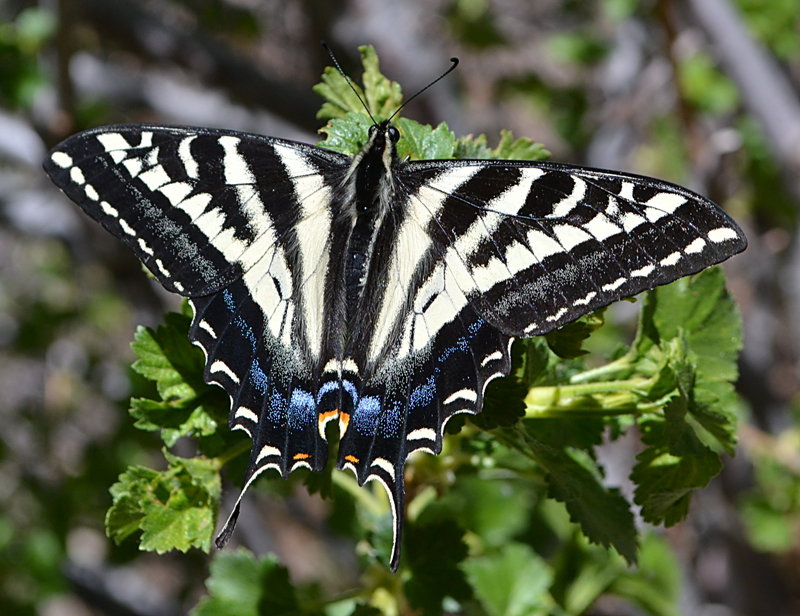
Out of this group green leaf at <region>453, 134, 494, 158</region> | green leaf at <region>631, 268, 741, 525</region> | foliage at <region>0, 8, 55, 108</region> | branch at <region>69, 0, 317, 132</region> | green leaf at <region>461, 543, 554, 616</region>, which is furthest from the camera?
branch at <region>69, 0, 317, 132</region>

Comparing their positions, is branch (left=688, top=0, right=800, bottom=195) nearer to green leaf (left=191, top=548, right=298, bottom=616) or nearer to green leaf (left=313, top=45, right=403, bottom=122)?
green leaf (left=313, top=45, right=403, bottom=122)

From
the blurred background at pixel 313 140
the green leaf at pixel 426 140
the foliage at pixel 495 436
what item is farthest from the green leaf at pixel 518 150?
the blurred background at pixel 313 140

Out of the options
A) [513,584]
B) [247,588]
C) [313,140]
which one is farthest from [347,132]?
[313,140]

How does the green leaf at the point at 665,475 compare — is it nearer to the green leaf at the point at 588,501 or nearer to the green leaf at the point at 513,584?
the green leaf at the point at 588,501

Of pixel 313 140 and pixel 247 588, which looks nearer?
pixel 247 588

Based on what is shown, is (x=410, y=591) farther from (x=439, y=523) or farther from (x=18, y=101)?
(x=18, y=101)

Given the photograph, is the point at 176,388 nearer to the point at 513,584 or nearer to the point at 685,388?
the point at 685,388

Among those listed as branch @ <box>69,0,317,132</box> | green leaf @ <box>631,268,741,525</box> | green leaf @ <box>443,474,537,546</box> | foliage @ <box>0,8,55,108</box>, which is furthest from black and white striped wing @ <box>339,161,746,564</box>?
branch @ <box>69,0,317,132</box>
